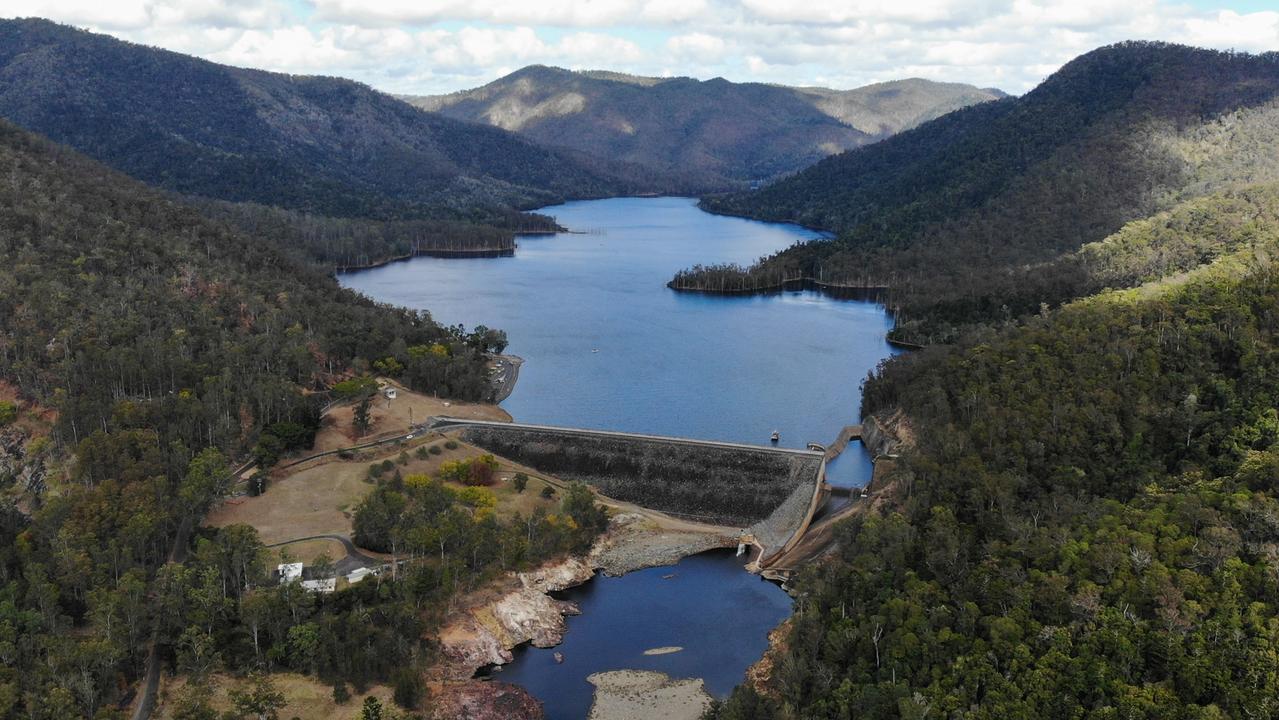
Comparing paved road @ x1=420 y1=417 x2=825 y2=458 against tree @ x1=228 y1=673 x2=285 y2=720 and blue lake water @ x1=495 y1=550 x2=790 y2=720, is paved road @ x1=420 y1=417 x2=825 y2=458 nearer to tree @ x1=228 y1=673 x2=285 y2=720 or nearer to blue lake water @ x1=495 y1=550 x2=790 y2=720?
blue lake water @ x1=495 y1=550 x2=790 y2=720

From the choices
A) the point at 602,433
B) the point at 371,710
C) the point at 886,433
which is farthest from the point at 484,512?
the point at 886,433

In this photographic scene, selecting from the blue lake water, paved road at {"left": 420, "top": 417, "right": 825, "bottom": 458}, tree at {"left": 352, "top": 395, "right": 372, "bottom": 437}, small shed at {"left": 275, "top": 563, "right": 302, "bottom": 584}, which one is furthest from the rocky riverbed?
tree at {"left": 352, "top": 395, "right": 372, "bottom": 437}

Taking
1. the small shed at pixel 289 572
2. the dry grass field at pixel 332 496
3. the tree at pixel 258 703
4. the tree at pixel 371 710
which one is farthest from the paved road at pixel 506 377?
the tree at pixel 258 703

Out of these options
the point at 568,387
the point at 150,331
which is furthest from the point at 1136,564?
the point at 150,331

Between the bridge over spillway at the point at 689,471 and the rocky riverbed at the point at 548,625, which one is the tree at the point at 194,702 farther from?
the bridge over spillway at the point at 689,471

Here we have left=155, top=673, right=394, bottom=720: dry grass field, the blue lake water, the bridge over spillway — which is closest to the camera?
left=155, top=673, right=394, bottom=720: dry grass field

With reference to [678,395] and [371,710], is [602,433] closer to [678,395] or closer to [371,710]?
[678,395]

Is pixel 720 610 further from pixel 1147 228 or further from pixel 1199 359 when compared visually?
pixel 1147 228
